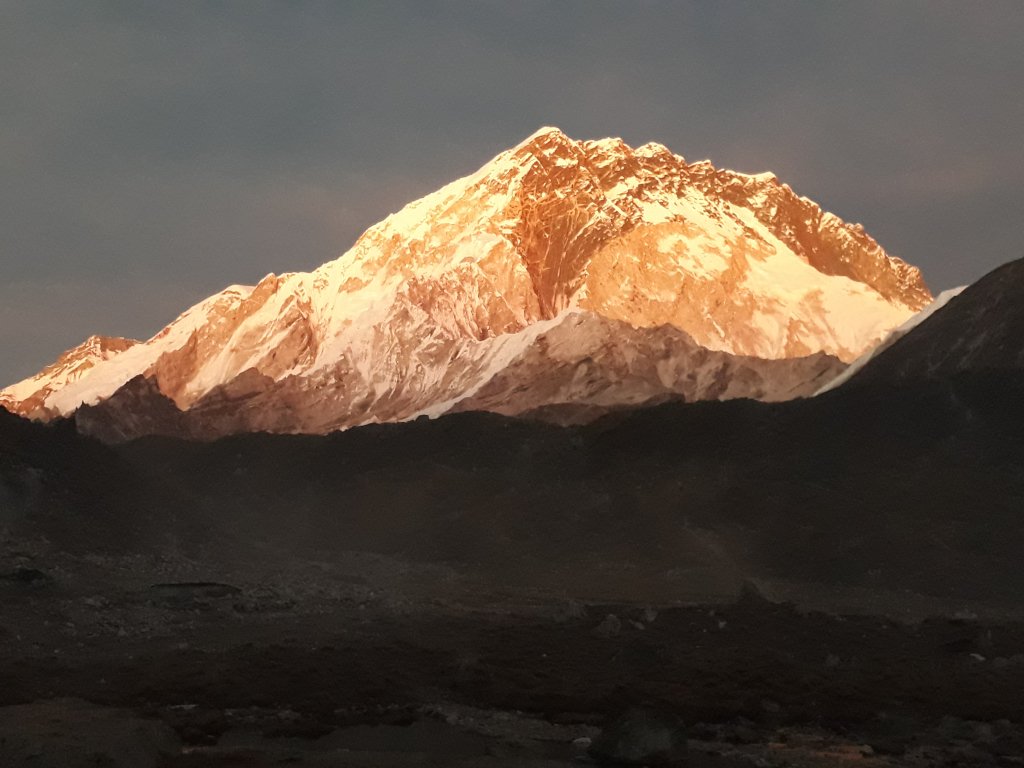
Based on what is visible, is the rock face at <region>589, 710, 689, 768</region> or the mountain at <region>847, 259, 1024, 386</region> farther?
the mountain at <region>847, 259, 1024, 386</region>

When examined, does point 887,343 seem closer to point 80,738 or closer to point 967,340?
point 967,340

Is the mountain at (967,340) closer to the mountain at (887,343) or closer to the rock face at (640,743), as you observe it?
the mountain at (887,343)

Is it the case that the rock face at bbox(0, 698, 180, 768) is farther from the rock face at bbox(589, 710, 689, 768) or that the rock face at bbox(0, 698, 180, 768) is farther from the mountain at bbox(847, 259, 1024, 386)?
the mountain at bbox(847, 259, 1024, 386)

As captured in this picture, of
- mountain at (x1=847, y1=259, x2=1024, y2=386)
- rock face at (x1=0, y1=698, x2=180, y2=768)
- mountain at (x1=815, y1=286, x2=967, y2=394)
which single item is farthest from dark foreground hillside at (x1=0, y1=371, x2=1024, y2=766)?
mountain at (x1=815, y1=286, x2=967, y2=394)

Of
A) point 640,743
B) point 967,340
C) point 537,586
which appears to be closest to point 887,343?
point 967,340

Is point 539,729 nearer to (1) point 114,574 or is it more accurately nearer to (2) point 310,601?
(2) point 310,601
